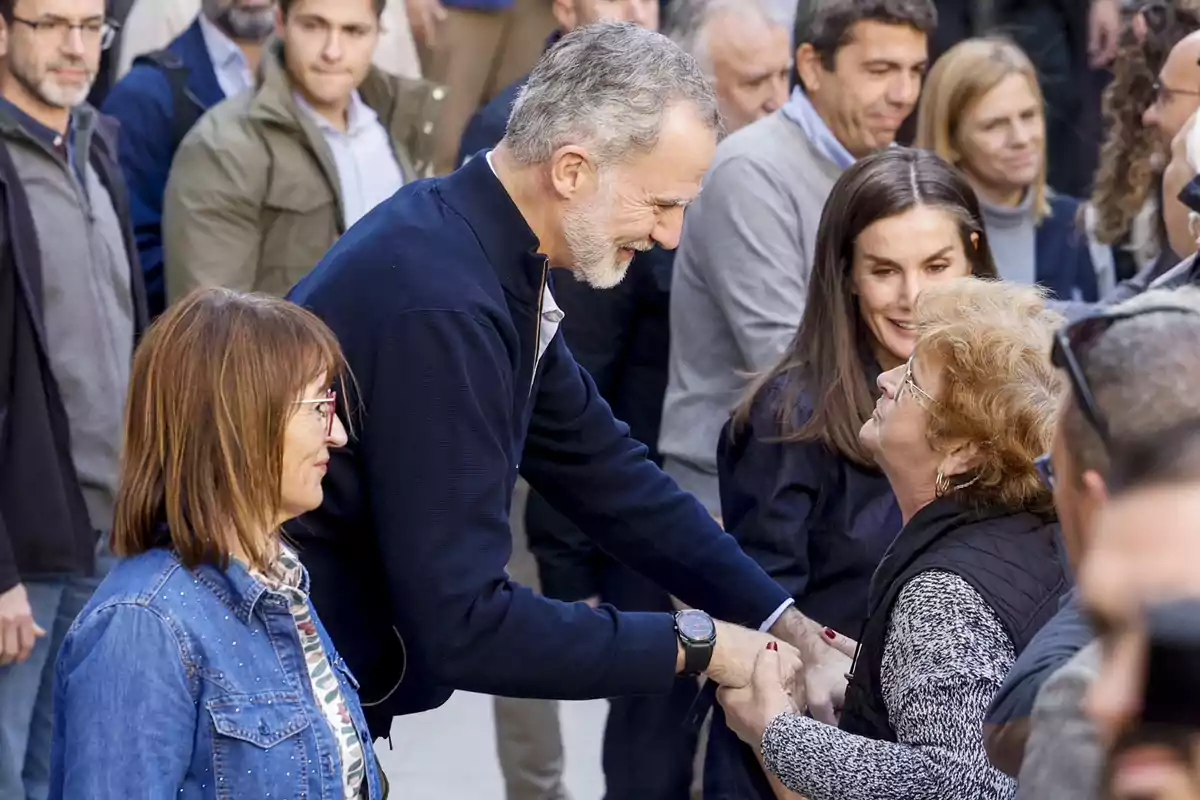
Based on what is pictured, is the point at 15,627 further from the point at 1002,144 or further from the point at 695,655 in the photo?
the point at 1002,144

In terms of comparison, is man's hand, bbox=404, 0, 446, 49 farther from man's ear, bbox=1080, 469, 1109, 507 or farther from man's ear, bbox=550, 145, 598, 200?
→ man's ear, bbox=1080, 469, 1109, 507

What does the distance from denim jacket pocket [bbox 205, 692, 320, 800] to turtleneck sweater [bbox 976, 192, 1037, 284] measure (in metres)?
3.09

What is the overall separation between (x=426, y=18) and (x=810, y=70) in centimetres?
222

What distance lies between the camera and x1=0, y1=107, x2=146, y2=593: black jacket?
370 cm

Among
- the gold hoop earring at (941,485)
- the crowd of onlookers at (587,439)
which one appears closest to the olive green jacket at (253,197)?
the crowd of onlookers at (587,439)

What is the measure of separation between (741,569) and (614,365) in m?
1.42

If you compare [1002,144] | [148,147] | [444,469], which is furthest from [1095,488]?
[1002,144]

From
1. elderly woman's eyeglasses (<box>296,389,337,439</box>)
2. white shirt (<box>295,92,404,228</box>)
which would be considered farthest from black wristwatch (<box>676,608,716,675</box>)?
white shirt (<box>295,92,404,228</box>)

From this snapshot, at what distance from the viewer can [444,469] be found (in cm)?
245

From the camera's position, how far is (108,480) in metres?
3.95

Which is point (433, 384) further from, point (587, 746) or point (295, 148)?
point (587, 746)

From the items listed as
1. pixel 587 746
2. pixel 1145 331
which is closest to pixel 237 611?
pixel 1145 331

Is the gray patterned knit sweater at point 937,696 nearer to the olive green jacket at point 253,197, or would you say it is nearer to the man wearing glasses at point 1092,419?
the man wearing glasses at point 1092,419

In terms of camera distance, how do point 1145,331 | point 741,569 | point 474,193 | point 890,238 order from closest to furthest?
point 1145,331 < point 474,193 < point 741,569 < point 890,238
